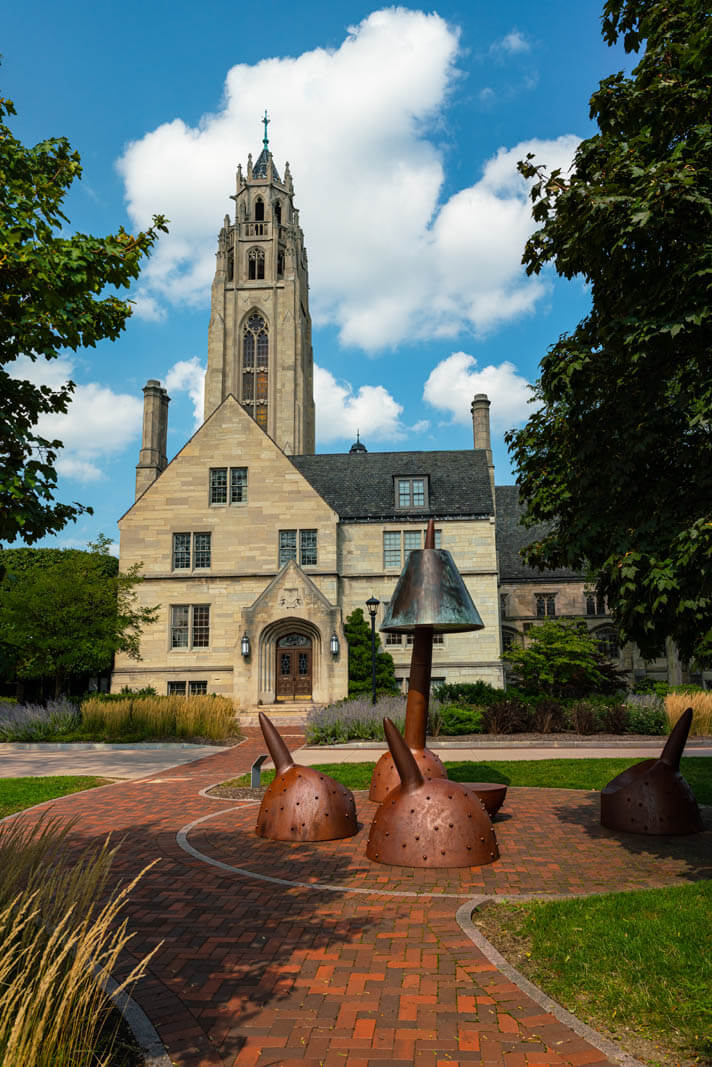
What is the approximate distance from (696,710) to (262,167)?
223 ft

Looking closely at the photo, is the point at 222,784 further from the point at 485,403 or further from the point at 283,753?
the point at 485,403

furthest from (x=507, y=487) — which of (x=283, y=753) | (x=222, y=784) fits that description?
(x=283, y=753)

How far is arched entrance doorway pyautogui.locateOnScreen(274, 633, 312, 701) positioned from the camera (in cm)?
3125

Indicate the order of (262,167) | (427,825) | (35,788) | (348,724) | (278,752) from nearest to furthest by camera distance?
1. (427,825)
2. (278,752)
3. (35,788)
4. (348,724)
5. (262,167)

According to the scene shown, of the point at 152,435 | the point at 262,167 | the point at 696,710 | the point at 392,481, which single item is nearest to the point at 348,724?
the point at 696,710

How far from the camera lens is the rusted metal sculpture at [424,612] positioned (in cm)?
830

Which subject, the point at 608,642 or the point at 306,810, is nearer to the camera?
the point at 306,810

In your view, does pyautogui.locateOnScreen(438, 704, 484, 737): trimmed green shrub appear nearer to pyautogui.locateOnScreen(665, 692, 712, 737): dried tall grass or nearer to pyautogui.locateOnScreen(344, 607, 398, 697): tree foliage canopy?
pyautogui.locateOnScreen(665, 692, 712, 737): dried tall grass

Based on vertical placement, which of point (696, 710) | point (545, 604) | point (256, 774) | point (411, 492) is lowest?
point (256, 774)

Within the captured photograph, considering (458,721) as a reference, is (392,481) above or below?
above

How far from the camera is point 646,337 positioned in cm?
596

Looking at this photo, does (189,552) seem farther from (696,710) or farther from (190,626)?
(696,710)

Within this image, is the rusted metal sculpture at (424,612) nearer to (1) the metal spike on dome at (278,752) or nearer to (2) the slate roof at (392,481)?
(1) the metal spike on dome at (278,752)

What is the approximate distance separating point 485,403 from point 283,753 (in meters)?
33.3
